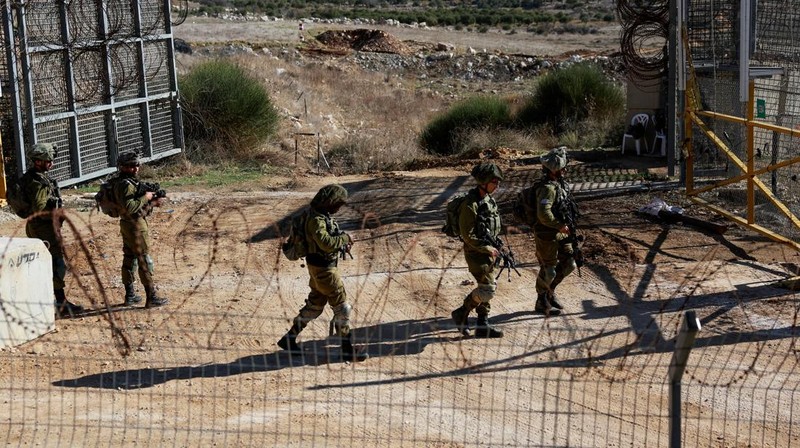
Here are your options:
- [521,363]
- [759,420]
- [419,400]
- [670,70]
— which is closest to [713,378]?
[759,420]

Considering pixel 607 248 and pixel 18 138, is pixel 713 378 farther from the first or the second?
pixel 18 138

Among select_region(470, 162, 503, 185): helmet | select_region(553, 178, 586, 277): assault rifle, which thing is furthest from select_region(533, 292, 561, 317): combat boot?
select_region(470, 162, 503, 185): helmet

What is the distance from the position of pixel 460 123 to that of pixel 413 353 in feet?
38.3

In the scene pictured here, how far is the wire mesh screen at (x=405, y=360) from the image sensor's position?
6.47 meters

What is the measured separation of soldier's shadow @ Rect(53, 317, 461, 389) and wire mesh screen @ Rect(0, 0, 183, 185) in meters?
6.15

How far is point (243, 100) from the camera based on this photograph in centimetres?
1678

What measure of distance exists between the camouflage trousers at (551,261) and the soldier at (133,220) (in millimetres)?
3163

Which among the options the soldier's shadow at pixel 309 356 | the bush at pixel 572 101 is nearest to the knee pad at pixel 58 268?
the soldier's shadow at pixel 309 356

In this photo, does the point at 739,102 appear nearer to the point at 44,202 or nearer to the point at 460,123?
the point at 460,123

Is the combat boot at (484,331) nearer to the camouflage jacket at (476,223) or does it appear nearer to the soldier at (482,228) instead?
the soldier at (482,228)

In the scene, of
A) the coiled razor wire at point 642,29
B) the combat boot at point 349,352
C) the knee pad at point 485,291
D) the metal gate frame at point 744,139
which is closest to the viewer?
the combat boot at point 349,352

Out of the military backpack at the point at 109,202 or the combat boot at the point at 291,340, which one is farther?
the military backpack at the point at 109,202

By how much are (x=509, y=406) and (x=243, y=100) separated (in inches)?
424

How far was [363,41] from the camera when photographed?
4316cm
